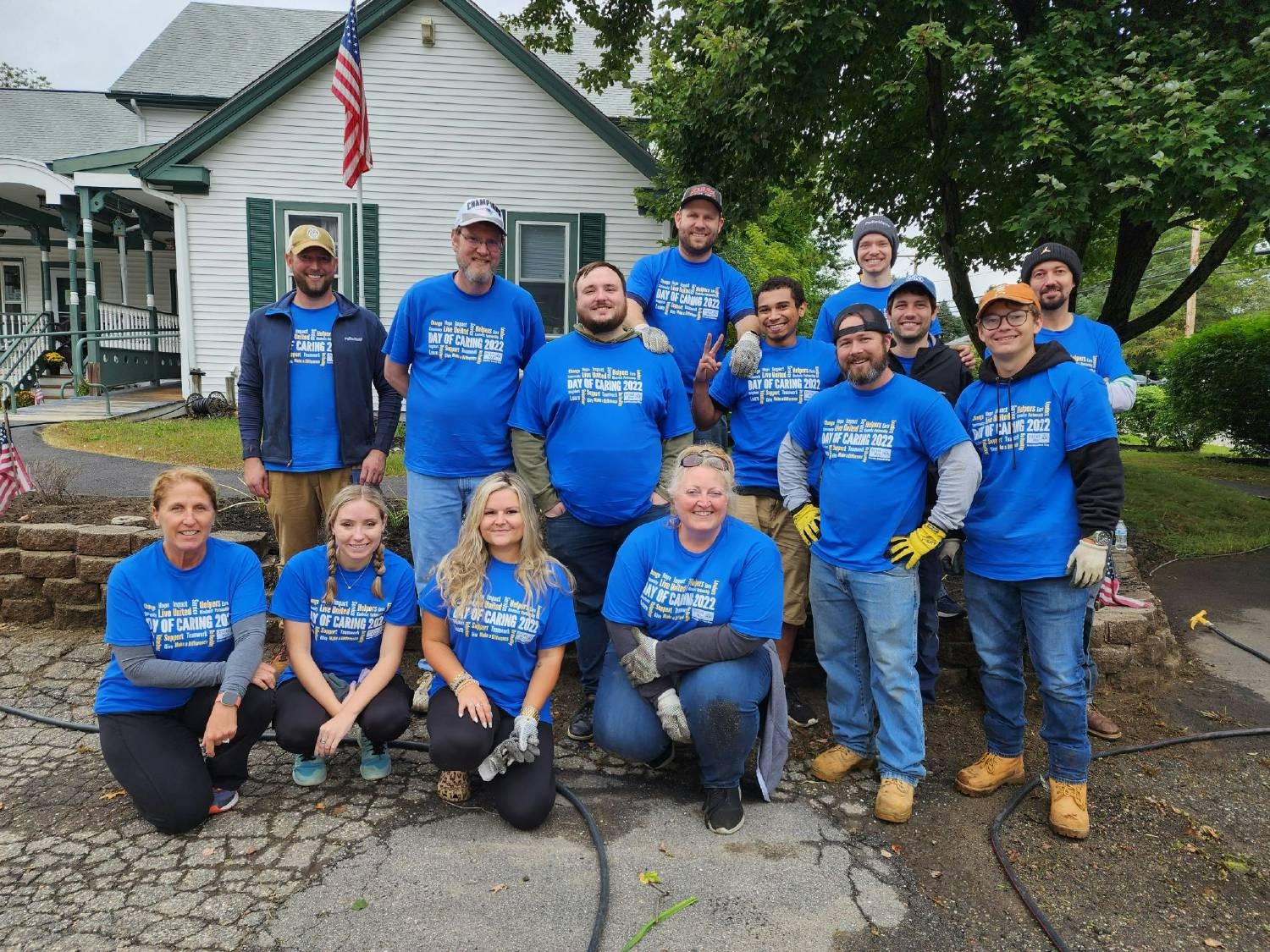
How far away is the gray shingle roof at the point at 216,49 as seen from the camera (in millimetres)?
14258

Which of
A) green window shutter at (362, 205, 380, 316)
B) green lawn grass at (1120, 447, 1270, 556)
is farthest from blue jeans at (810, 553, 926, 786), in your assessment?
green window shutter at (362, 205, 380, 316)

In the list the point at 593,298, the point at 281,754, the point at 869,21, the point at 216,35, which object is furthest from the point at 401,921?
the point at 216,35

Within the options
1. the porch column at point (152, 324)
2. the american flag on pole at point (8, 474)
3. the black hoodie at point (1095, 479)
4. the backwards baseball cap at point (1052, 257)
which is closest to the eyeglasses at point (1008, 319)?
the black hoodie at point (1095, 479)

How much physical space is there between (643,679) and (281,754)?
5.58ft

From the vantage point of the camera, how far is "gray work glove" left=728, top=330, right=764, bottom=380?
12.2 ft

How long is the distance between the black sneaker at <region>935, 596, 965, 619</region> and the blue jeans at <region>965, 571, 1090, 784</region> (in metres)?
1.17

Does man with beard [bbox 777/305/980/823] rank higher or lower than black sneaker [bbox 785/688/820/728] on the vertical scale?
higher

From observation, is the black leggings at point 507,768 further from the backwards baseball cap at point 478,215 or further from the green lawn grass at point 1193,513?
the green lawn grass at point 1193,513

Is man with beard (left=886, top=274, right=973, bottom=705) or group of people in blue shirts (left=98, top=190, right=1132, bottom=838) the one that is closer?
group of people in blue shirts (left=98, top=190, right=1132, bottom=838)

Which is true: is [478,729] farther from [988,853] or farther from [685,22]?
[685,22]

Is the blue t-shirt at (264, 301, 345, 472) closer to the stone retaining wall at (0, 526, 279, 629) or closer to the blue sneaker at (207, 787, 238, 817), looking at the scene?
the stone retaining wall at (0, 526, 279, 629)

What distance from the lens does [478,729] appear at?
306cm

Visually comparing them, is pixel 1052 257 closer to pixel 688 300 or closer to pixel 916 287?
pixel 916 287

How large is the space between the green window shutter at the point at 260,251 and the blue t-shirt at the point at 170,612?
370 inches
